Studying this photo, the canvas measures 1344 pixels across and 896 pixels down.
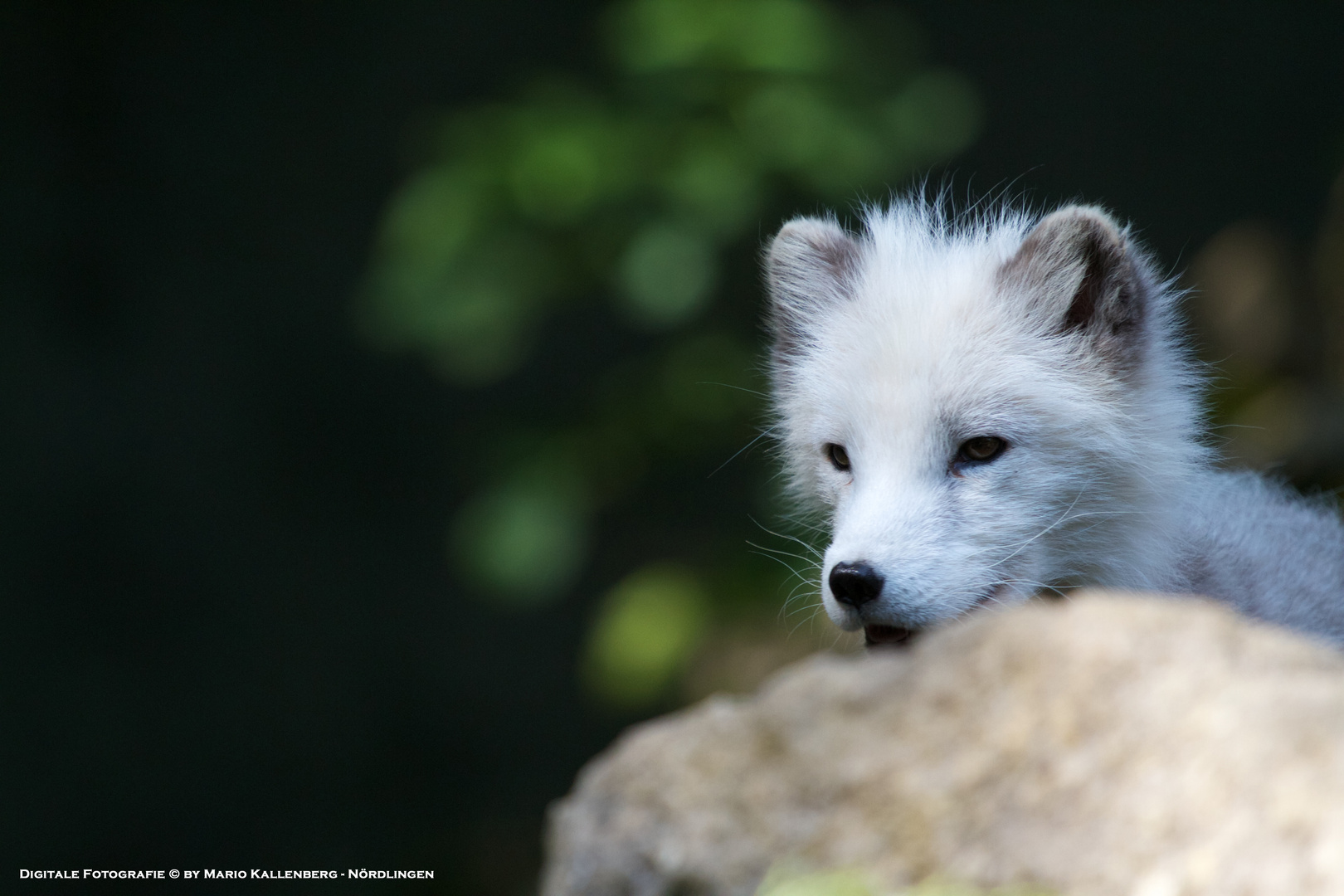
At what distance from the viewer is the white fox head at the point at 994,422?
3512 mm

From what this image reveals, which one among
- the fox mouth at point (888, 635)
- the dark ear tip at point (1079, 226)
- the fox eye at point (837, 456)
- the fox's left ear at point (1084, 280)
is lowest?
the fox mouth at point (888, 635)

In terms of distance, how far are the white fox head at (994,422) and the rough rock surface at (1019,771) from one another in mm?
1049

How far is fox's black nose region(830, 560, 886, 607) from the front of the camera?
3354mm

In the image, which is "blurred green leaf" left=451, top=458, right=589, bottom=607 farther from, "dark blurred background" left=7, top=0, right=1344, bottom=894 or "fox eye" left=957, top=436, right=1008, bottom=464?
"dark blurred background" left=7, top=0, right=1344, bottom=894

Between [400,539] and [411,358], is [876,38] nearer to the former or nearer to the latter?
[411,358]

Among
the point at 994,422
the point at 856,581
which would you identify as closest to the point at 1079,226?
the point at 994,422

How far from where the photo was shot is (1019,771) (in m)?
2.12

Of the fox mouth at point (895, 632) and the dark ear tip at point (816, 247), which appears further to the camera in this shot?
the dark ear tip at point (816, 247)

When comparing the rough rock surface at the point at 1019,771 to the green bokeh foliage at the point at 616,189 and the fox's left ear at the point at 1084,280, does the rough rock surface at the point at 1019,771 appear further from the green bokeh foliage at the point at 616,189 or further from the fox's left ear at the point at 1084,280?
the green bokeh foliage at the point at 616,189

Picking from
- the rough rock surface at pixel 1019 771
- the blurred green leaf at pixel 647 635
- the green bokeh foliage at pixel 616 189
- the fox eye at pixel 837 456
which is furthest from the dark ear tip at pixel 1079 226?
the blurred green leaf at pixel 647 635

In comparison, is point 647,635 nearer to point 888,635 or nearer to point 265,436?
point 888,635

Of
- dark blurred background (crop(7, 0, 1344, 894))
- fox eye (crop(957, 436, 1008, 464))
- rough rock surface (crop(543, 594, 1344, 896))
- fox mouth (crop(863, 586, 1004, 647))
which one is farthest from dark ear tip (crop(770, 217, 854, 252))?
dark blurred background (crop(7, 0, 1344, 894))

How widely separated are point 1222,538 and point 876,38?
258 centimetres

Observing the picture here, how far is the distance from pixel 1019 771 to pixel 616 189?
3518 millimetres
